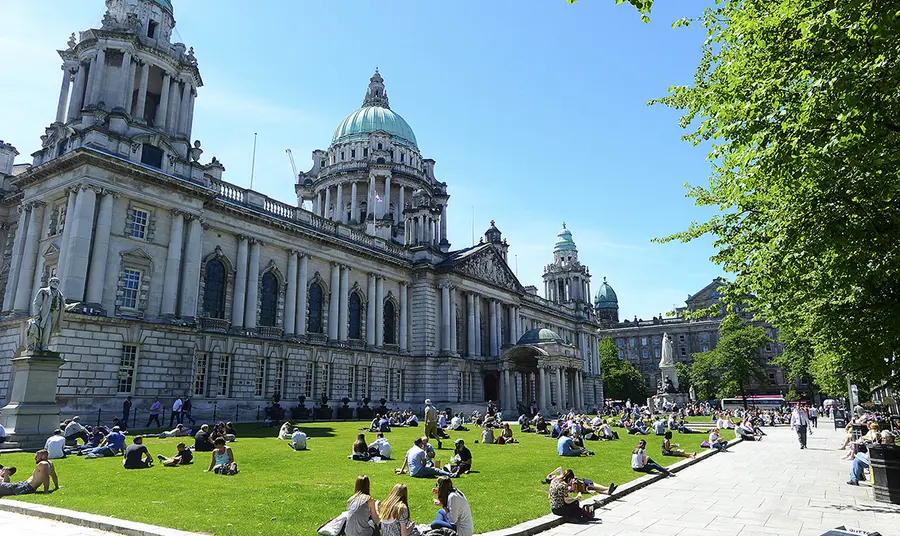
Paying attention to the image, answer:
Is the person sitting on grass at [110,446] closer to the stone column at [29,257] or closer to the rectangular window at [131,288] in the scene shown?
the rectangular window at [131,288]

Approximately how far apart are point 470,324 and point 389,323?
31.9ft

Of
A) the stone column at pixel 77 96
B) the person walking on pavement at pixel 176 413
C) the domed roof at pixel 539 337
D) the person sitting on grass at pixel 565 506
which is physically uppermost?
the stone column at pixel 77 96

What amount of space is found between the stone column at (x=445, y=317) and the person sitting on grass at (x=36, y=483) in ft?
138

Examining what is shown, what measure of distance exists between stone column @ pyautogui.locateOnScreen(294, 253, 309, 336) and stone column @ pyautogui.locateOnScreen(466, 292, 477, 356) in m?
20.4

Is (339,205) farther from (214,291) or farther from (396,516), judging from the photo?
(396,516)

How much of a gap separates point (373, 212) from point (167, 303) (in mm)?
40400

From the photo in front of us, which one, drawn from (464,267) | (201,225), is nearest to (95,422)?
(201,225)

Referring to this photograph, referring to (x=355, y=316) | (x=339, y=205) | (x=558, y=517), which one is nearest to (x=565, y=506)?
(x=558, y=517)

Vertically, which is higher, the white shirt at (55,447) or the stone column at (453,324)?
the stone column at (453,324)

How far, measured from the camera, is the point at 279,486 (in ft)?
45.5

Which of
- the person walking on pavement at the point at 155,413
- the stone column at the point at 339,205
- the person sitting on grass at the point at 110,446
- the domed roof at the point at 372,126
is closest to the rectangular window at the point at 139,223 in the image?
the person walking on pavement at the point at 155,413

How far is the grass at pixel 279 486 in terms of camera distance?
1053 cm

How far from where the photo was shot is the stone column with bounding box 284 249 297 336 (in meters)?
41.5

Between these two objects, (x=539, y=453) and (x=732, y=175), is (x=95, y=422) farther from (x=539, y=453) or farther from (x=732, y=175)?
(x=732, y=175)
